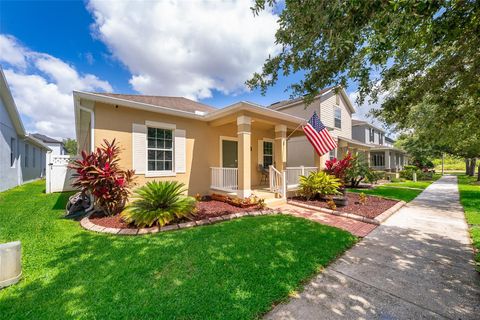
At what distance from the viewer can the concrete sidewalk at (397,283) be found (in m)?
2.20

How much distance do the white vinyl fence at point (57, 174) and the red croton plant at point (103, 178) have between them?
6.24m

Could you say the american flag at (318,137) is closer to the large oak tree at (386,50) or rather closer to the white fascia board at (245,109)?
the white fascia board at (245,109)

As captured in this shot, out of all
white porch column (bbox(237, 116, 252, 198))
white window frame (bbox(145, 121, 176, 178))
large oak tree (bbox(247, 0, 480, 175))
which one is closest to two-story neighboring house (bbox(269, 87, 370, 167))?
white porch column (bbox(237, 116, 252, 198))

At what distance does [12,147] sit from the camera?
37.5ft

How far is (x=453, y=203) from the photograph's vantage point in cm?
812

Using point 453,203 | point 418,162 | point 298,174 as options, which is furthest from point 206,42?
point 418,162

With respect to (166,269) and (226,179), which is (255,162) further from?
(166,269)

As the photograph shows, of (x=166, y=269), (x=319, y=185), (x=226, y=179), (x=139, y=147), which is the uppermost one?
(x=139, y=147)

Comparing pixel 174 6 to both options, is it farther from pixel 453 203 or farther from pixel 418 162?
pixel 418 162

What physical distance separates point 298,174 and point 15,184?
51.2ft

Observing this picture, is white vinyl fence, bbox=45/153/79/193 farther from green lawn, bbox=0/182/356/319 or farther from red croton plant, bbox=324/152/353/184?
red croton plant, bbox=324/152/353/184

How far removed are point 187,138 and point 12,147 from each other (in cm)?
1150

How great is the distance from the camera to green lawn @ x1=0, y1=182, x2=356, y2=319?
85.4 inches

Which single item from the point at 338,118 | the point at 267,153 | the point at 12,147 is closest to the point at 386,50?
the point at 267,153
